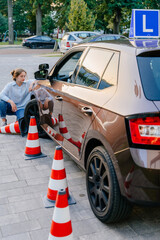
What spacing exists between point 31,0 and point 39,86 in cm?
4488

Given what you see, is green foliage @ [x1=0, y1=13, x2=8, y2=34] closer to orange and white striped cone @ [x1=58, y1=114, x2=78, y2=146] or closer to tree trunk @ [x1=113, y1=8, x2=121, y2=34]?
tree trunk @ [x1=113, y1=8, x2=121, y2=34]

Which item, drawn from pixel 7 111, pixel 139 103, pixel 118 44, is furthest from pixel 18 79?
pixel 139 103

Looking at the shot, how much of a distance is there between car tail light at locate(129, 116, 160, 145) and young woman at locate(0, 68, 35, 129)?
4243 millimetres

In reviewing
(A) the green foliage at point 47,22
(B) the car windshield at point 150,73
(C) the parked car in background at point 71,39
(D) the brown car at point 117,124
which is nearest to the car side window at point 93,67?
(D) the brown car at point 117,124

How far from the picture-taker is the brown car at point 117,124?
298cm

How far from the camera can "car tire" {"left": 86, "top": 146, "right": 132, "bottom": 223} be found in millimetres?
3283

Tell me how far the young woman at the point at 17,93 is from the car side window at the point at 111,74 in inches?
136

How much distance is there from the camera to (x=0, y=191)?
4414 mm

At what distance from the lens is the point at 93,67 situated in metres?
4.14

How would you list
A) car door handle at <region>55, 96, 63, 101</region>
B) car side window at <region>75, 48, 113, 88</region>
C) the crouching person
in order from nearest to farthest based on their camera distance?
A: car side window at <region>75, 48, 113, 88</region>, car door handle at <region>55, 96, 63, 101</region>, the crouching person

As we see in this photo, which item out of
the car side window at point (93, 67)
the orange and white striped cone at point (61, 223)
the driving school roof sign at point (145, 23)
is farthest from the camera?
the driving school roof sign at point (145, 23)

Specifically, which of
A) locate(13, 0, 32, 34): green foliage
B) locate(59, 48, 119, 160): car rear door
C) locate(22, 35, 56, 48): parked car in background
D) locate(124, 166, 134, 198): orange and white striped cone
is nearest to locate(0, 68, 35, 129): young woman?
locate(59, 48, 119, 160): car rear door

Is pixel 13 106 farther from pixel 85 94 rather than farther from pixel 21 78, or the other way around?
pixel 85 94

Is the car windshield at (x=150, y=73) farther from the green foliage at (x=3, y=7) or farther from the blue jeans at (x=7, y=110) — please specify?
the green foliage at (x=3, y=7)
